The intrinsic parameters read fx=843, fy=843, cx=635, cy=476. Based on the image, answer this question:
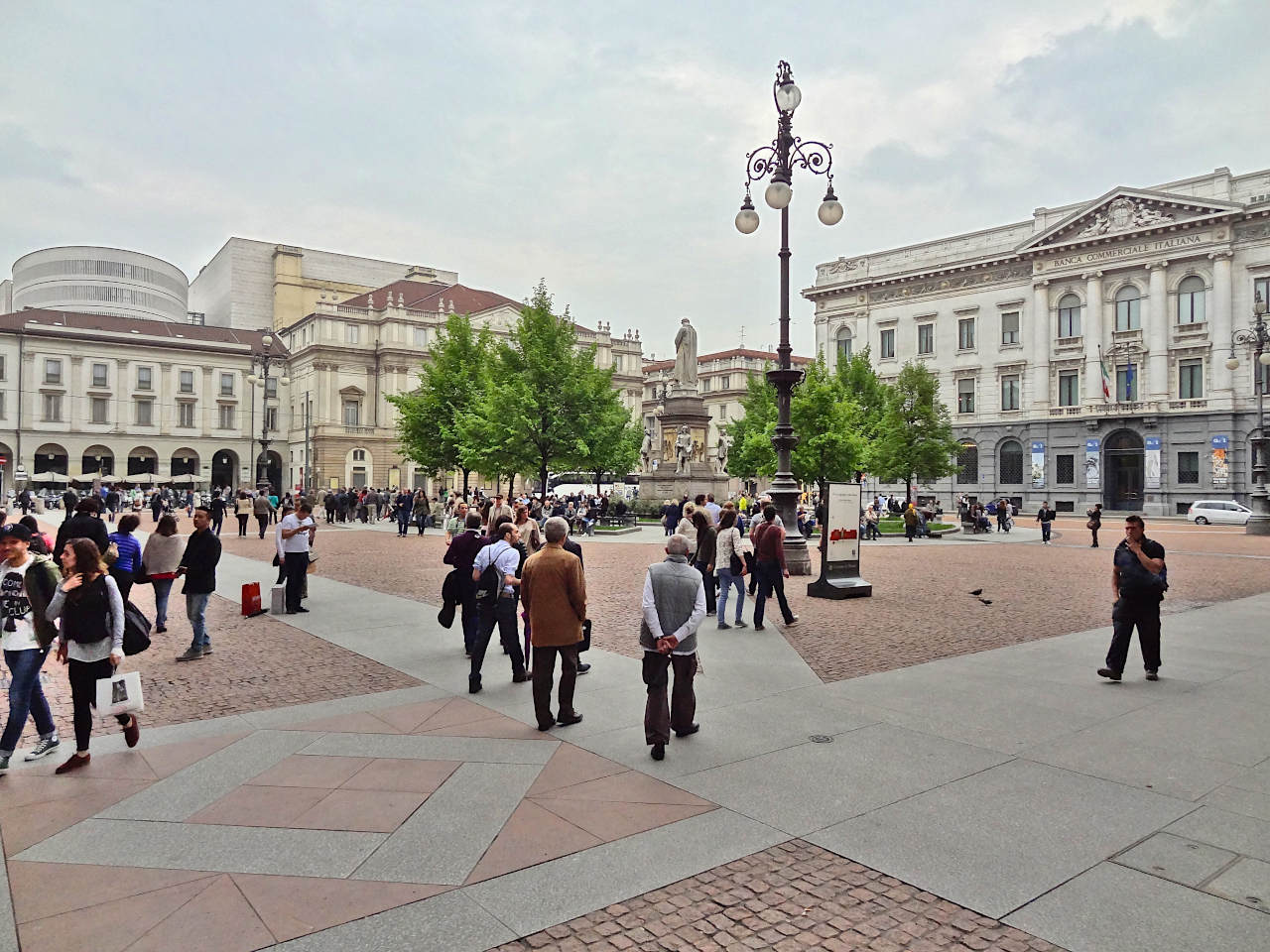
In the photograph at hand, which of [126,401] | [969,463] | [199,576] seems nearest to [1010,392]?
[969,463]

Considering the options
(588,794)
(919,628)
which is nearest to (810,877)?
(588,794)

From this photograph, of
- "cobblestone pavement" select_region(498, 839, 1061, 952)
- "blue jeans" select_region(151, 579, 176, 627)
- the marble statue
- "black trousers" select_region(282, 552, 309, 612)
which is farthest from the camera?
the marble statue

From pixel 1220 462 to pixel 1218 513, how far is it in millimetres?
6954

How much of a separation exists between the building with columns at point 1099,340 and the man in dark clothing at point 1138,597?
4993 cm

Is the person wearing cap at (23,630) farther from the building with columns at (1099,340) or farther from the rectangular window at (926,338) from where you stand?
the rectangular window at (926,338)

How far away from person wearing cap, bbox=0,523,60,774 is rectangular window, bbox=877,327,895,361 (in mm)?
65247

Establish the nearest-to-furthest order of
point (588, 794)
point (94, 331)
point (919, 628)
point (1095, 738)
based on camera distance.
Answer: point (588, 794) < point (1095, 738) < point (919, 628) < point (94, 331)

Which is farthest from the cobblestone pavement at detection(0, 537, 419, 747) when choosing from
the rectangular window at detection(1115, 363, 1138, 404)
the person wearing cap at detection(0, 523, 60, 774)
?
the rectangular window at detection(1115, 363, 1138, 404)

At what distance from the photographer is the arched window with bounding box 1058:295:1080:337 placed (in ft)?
187

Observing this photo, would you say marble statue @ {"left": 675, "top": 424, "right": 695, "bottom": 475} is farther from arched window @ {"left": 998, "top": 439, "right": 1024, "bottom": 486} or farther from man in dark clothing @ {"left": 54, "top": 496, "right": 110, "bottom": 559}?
arched window @ {"left": 998, "top": 439, "right": 1024, "bottom": 486}

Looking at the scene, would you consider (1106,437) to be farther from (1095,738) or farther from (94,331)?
Answer: (94,331)

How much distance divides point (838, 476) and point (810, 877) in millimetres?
33772

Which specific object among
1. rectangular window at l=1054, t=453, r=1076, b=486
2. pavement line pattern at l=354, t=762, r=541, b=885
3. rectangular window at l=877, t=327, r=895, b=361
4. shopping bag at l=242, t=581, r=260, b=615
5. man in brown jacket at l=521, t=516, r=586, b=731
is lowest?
pavement line pattern at l=354, t=762, r=541, b=885

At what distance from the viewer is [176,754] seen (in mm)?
6547
